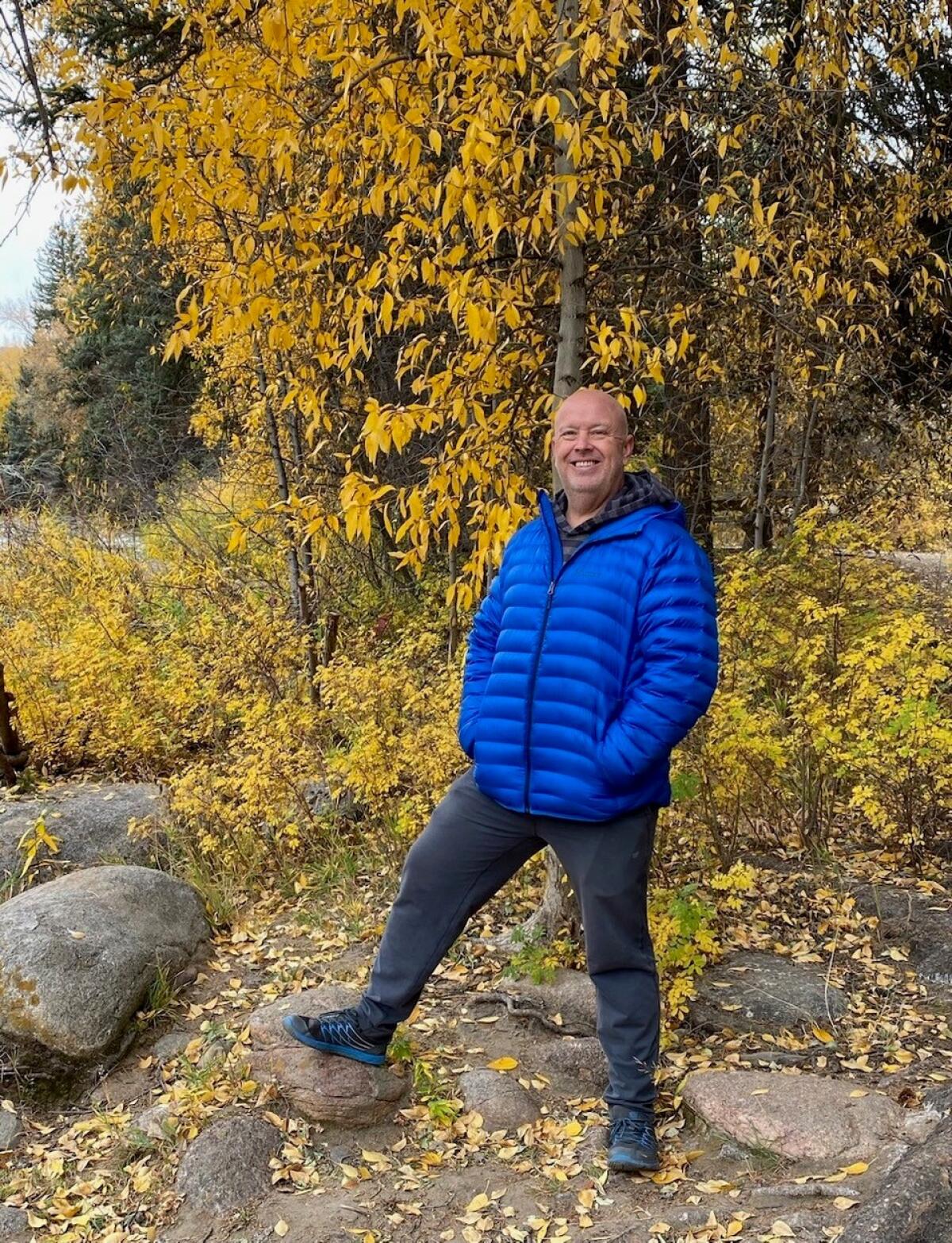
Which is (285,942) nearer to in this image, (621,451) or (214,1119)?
(214,1119)

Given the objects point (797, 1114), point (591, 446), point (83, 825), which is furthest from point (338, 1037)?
point (83, 825)

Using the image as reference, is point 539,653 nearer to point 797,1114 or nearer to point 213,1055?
point 797,1114

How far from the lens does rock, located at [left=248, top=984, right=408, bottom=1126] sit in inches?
119

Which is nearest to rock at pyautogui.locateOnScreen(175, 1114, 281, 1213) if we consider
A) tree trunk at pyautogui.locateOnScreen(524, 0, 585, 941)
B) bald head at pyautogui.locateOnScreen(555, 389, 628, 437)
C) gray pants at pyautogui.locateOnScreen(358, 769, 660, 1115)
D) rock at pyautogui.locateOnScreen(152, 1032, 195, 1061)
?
gray pants at pyautogui.locateOnScreen(358, 769, 660, 1115)

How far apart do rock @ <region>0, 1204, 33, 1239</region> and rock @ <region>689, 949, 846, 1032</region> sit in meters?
2.21

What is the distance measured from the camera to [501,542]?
10.4 ft

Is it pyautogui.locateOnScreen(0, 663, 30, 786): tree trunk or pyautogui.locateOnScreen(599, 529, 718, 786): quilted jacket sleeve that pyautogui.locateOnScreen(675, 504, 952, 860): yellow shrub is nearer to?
pyautogui.locateOnScreen(599, 529, 718, 786): quilted jacket sleeve

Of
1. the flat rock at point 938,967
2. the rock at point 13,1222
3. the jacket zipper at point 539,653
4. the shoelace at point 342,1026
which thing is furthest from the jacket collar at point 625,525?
the rock at point 13,1222

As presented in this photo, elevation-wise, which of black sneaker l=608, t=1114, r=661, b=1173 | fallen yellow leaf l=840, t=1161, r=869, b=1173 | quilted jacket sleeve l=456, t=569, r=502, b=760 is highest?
quilted jacket sleeve l=456, t=569, r=502, b=760

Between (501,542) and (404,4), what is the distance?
1.55 m

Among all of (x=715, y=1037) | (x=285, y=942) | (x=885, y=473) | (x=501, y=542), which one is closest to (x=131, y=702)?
(x=285, y=942)

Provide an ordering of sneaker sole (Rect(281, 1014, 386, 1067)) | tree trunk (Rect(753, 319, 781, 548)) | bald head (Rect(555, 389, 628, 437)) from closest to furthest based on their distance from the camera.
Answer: bald head (Rect(555, 389, 628, 437)) → sneaker sole (Rect(281, 1014, 386, 1067)) → tree trunk (Rect(753, 319, 781, 548))

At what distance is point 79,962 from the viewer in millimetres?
3707

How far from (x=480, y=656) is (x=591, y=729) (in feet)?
1.71
